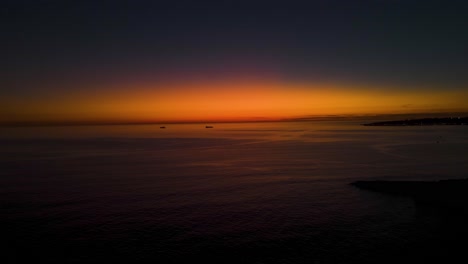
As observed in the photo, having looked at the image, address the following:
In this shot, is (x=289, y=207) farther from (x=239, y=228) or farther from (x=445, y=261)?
(x=445, y=261)

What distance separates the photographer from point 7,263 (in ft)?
63.9

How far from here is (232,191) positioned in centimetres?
4003

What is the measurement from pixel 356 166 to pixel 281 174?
15415 mm

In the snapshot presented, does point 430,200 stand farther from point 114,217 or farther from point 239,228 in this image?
point 114,217

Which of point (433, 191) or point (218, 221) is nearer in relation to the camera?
point (218, 221)

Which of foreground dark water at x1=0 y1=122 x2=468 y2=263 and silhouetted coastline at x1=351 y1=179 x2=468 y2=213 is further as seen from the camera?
silhouetted coastline at x1=351 y1=179 x2=468 y2=213

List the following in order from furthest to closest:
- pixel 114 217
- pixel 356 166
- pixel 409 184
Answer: pixel 356 166, pixel 409 184, pixel 114 217

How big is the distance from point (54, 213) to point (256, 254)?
17871 mm

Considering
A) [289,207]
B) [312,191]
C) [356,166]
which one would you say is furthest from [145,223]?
[356,166]

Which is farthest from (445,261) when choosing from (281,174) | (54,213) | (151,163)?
(151,163)

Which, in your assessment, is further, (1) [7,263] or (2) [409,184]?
(2) [409,184]

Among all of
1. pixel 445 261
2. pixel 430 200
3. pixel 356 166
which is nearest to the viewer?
pixel 445 261

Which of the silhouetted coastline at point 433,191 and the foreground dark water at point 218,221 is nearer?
the foreground dark water at point 218,221

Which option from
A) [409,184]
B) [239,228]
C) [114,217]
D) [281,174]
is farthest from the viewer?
[281,174]
